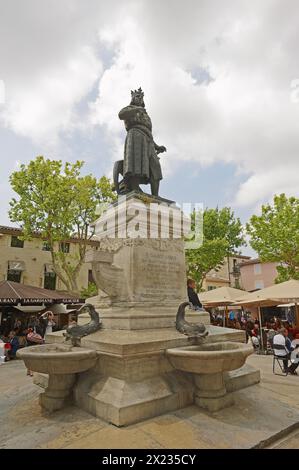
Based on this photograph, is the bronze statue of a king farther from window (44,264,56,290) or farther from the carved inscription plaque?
window (44,264,56,290)

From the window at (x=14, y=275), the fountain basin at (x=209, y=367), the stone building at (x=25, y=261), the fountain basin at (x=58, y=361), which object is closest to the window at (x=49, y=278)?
the stone building at (x=25, y=261)

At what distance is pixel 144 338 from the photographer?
12.5ft

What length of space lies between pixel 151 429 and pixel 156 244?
3.04m

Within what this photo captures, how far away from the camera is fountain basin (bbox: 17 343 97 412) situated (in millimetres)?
3318

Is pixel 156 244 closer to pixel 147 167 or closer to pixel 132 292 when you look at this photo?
pixel 132 292

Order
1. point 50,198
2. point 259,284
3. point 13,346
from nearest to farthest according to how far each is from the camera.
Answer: point 13,346 → point 50,198 → point 259,284

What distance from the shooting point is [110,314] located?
468 centimetres

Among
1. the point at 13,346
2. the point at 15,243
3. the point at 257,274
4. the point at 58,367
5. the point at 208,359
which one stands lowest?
the point at 13,346

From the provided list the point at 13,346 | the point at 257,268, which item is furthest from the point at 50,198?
the point at 257,268

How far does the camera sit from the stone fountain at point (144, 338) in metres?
3.40

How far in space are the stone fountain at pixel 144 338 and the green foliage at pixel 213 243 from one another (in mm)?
16248

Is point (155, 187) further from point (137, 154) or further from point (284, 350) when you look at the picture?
point (284, 350)

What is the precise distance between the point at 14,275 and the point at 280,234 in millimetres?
24416

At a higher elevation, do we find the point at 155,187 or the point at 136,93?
the point at 136,93
